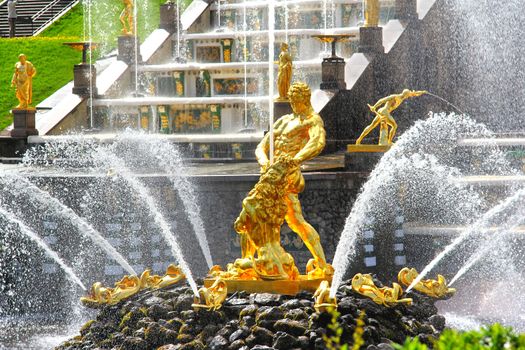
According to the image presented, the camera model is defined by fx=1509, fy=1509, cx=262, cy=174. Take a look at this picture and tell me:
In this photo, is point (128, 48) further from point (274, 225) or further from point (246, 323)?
point (246, 323)

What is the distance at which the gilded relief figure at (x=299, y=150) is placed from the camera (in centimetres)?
1519

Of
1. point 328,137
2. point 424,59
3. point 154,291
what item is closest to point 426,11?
point 424,59

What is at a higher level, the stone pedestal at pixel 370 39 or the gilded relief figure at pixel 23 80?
the stone pedestal at pixel 370 39

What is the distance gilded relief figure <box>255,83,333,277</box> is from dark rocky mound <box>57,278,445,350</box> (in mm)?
529

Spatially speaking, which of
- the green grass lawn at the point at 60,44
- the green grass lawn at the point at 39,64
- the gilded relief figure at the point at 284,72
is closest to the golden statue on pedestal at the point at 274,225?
the gilded relief figure at the point at 284,72

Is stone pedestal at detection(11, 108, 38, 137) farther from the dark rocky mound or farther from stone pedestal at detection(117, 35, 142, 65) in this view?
the dark rocky mound

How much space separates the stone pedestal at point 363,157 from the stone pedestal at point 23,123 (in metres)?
7.94

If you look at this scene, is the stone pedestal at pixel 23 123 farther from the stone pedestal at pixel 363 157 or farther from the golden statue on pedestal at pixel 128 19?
the stone pedestal at pixel 363 157

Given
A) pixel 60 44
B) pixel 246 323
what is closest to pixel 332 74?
pixel 246 323

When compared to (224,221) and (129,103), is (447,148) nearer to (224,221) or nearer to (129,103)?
(224,221)

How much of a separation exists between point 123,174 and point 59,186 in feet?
3.24

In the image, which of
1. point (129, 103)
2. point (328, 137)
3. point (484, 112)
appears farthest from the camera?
point (484, 112)

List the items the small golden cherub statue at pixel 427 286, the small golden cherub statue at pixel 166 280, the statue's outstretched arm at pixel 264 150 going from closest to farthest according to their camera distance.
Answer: the small golden cherub statue at pixel 427 286
the small golden cherub statue at pixel 166 280
the statue's outstretched arm at pixel 264 150

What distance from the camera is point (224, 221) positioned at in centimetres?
2145
